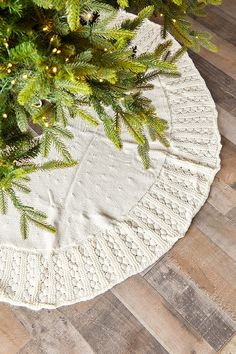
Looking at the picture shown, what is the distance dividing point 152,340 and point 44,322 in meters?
0.34

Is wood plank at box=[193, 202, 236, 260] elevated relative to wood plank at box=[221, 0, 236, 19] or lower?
lower

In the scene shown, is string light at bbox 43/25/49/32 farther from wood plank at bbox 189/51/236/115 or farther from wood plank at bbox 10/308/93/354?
wood plank at bbox 189/51/236/115

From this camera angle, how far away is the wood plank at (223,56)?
1.81 meters

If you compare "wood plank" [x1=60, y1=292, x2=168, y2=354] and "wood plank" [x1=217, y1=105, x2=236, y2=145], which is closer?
"wood plank" [x1=60, y1=292, x2=168, y2=354]

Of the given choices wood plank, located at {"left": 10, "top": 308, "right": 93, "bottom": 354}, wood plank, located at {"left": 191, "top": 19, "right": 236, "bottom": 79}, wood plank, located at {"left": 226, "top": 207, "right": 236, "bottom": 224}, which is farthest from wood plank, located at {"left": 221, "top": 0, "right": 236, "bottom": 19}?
wood plank, located at {"left": 10, "top": 308, "right": 93, "bottom": 354}

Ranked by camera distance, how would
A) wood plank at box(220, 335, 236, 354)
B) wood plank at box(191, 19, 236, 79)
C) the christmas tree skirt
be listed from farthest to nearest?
wood plank at box(191, 19, 236, 79), the christmas tree skirt, wood plank at box(220, 335, 236, 354)

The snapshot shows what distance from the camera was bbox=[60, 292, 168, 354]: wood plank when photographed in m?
1.16

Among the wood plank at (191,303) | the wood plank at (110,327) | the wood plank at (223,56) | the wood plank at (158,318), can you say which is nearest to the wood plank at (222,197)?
the wood plank at (191,303)

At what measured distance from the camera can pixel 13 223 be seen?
140 cm

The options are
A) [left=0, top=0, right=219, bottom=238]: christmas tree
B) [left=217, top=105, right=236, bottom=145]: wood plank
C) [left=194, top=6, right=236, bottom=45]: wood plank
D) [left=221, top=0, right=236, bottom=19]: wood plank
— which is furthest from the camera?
[left=221, top=0, right=236, bottom=19]: wood plank

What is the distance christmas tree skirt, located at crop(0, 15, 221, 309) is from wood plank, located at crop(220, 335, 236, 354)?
0.33 m

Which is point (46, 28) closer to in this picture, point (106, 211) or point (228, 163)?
point (106, 211)

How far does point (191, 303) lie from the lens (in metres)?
1.23

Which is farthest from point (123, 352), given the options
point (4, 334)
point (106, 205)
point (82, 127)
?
point (82, 127)
